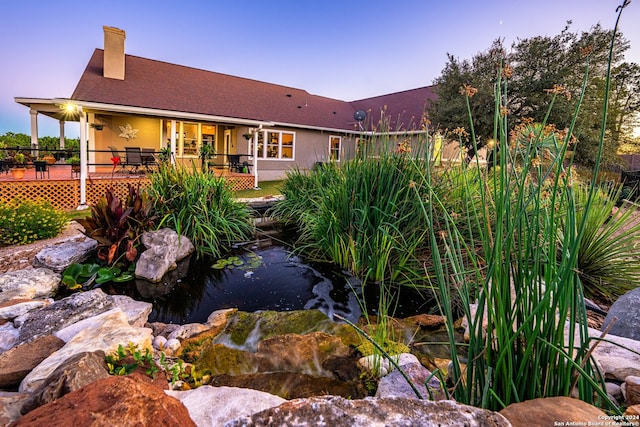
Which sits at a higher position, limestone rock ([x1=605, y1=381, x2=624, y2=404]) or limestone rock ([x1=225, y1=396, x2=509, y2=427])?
limestone rock ([x1=225, y1=396, x2=509, y2=427])

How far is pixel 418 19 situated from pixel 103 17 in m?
11.9

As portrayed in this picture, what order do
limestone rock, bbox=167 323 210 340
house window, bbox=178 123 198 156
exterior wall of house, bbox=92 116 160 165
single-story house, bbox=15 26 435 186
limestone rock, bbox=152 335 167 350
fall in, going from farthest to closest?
house window, bbox=178 123 198 156 < exterior wall of house, bbox=92 116 160 165 < single-story house, bbox=15 26 435 186 < limestone rock, bbox=167 323 210 340 < limestone rock, bbox=152 335 167 350

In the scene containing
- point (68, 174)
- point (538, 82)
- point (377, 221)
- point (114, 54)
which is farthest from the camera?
point (538, 82)

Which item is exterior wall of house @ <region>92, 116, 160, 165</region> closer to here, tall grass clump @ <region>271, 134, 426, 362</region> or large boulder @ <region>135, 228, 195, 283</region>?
large boulder @ <region>135, 228, 195, 283</region>

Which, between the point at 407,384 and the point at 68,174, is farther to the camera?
the point at 68,174

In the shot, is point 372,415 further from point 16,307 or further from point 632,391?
point 16,307

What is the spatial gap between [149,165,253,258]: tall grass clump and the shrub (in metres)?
1.89

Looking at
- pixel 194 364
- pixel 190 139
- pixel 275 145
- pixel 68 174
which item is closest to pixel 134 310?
pixel 194 364

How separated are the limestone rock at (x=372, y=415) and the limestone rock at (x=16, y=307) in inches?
132

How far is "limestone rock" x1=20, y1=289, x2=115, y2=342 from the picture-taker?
2482mm

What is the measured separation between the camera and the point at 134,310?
10.3 feet

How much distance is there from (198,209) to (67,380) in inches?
165

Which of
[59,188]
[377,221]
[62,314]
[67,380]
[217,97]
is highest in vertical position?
[217,97]

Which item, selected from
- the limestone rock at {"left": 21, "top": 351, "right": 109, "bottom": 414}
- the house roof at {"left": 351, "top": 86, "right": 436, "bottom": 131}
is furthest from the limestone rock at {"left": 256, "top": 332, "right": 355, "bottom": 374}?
the house roof at {"left": 351, "top": 86, "right": 436, "bottom": 131}
